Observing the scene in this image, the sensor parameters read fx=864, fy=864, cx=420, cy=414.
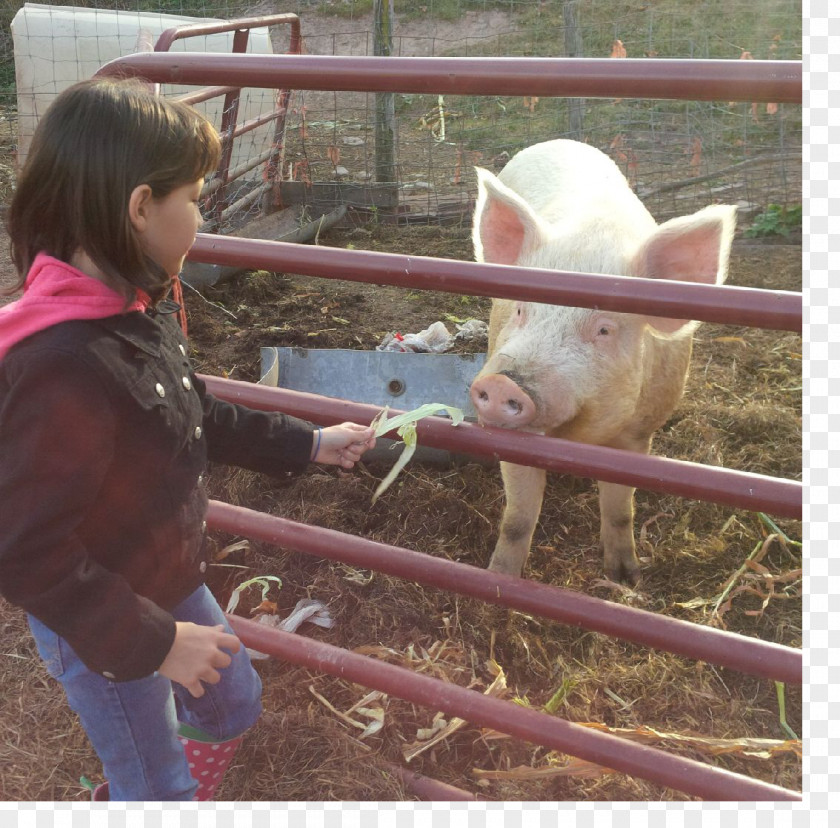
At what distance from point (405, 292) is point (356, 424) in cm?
403

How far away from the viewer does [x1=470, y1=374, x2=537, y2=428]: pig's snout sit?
2.22m

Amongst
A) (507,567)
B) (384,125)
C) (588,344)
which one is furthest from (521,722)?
(384,125)

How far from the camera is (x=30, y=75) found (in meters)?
6.69

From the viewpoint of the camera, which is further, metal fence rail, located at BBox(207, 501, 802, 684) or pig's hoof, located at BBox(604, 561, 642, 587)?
pig's hoof, located at BBox(604, 561, 642, 587)

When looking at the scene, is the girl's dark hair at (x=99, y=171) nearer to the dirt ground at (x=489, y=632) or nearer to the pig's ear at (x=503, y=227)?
the pig's ear at (x=503, y=227)

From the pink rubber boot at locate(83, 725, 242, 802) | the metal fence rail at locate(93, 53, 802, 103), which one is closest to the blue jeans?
the pink rubber boot at locate(83, 725, 242, 802)

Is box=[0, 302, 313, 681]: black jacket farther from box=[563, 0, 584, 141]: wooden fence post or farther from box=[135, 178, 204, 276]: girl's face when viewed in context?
box=[563, 0, 584, 141]: wooden fence post

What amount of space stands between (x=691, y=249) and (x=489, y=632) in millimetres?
1399

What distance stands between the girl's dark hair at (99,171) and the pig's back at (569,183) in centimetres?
180

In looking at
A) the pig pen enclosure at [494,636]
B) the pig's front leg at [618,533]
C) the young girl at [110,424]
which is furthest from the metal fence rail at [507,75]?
the pig's front leg at [618,533]

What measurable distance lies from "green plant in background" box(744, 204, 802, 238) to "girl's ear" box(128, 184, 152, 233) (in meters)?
6.28

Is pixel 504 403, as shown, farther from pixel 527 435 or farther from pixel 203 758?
pixel 203 758

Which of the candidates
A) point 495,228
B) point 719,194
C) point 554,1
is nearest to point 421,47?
point 554,1

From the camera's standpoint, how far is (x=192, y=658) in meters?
1.49
